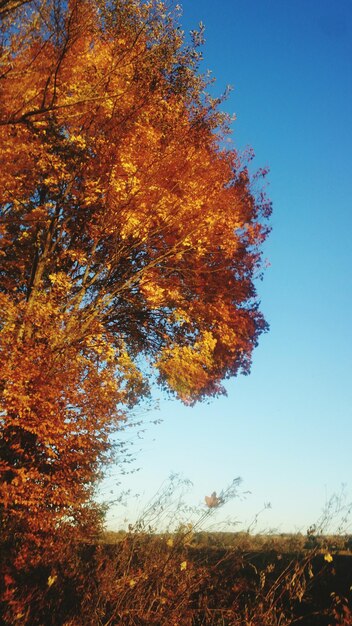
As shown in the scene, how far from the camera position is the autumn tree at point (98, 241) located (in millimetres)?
9211

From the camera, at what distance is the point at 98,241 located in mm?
13297

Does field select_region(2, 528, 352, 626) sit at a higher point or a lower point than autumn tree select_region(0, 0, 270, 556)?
lower

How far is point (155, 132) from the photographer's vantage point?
13859 millimetres

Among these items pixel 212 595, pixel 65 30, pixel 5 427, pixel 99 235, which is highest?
pixel 65 30

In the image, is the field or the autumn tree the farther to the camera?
the autumn tree

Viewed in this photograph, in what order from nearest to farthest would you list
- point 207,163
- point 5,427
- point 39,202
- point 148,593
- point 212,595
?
point 148,593 < point 212,595 < point 5,427 < point 39,202 < point 207,163

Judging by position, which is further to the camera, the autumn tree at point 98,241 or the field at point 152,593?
the autumn tree at point 98,241

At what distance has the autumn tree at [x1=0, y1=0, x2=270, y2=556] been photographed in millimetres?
9211

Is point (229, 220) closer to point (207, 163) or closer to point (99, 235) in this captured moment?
point (207, 163)

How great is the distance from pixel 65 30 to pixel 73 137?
287 centimetres

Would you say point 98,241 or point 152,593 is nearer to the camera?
point 152,593

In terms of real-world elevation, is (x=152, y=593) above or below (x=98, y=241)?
below

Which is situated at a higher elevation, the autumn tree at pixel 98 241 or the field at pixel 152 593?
the autumn tree at pixel 98 241

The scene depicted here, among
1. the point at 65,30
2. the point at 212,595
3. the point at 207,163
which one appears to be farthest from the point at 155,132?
the point at 212,595
